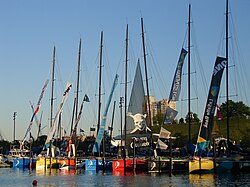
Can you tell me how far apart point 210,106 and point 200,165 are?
7377mm

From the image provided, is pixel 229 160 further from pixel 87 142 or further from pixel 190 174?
pixel 87 142

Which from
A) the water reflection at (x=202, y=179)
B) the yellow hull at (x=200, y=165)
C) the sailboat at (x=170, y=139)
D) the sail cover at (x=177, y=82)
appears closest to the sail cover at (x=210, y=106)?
the yellow hull at (x=200, y=165)

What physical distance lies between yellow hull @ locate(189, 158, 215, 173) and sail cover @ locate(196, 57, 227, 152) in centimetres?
156

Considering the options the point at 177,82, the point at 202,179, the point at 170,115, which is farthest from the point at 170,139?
the point at 202,179

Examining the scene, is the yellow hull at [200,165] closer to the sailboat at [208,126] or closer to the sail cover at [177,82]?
the sailboat at [208,126]

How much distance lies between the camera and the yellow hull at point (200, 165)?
5795cm

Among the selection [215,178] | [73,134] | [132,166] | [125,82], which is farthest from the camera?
[73,134]

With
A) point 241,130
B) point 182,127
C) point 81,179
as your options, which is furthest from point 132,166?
point 182,127

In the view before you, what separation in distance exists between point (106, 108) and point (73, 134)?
16481 mm

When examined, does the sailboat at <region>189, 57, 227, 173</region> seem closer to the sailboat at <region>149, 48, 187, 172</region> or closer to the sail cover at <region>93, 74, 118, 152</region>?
the sailboat at <region>149, 48, 187, 172</region>

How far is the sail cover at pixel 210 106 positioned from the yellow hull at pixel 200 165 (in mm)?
1562

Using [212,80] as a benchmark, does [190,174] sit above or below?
below

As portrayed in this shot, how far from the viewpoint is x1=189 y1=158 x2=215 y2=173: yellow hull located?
57950 mm

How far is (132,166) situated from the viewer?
6638cm
